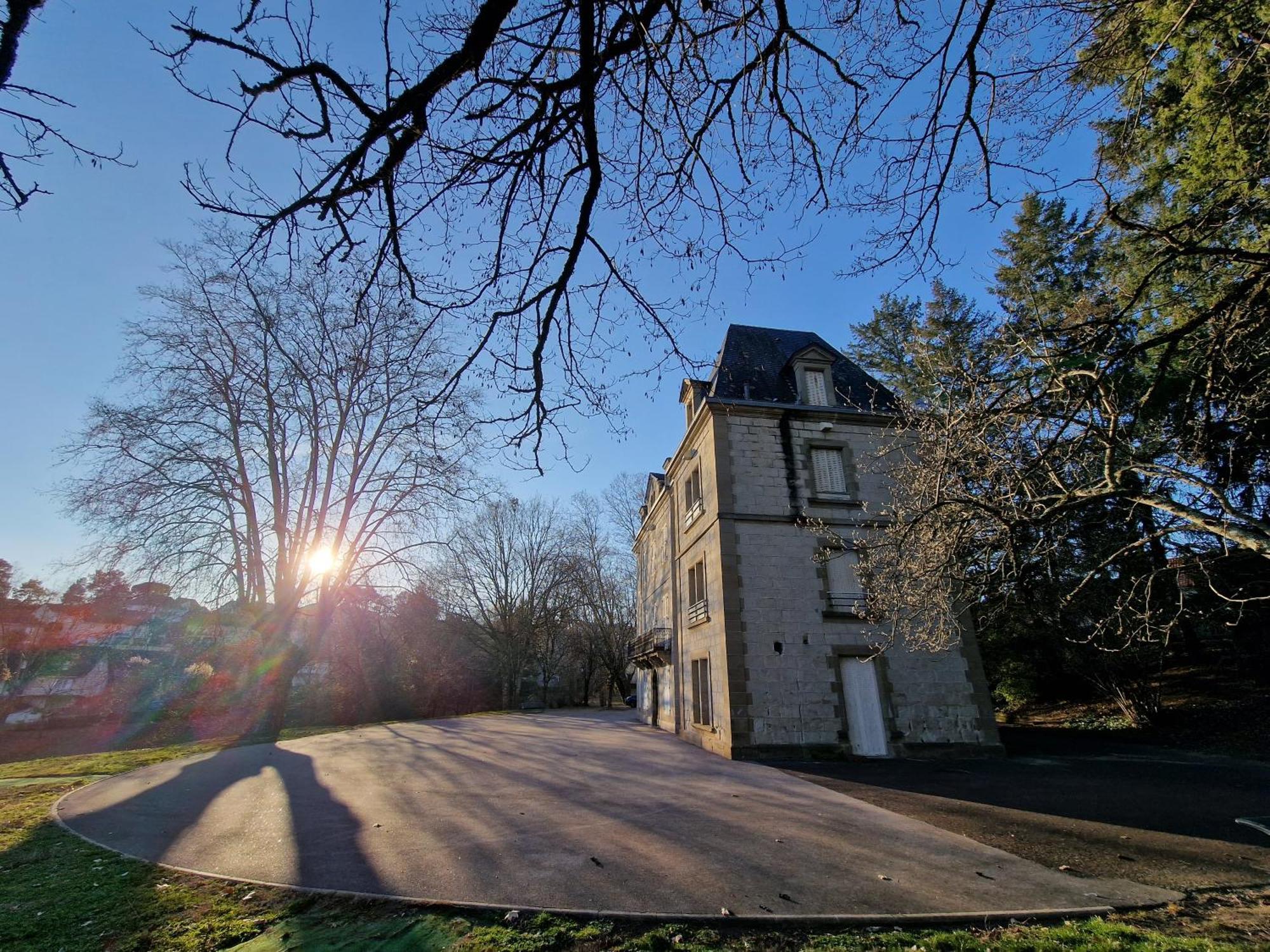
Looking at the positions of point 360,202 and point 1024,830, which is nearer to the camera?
point 360,202

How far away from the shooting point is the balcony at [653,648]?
1842cm

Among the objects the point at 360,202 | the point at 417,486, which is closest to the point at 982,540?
the point at 360,202

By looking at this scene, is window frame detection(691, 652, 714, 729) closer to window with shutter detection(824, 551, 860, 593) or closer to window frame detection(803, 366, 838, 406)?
window with shutter detection(824, 551, 860, 593)

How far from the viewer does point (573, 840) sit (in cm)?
594

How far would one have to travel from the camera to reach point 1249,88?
6.75 meters

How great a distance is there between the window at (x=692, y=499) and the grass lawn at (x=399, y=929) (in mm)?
12171

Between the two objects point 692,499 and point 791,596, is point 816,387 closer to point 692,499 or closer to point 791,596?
point 692,499

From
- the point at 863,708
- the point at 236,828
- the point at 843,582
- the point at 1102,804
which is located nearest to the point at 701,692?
the point at 863,708

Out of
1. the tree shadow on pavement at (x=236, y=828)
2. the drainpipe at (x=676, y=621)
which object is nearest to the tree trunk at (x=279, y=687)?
the tree shadow on pavement at (x=236, y=828)

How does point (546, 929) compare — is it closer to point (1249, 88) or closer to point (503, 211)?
point (503, 211)

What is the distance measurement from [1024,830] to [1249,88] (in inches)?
388

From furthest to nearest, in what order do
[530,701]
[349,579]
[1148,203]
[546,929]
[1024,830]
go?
[530,701] < [349,579] < [1148,203] < [1024,830] < [546,929]

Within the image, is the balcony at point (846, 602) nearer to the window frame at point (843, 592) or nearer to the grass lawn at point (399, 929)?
the window frame at point (843, 592)

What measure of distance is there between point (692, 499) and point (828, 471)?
430 centimetres
